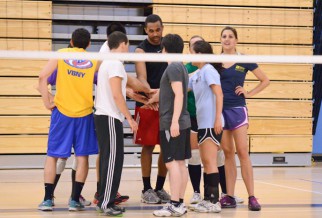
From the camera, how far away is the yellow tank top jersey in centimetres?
634

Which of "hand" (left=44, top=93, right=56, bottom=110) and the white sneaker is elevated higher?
"hand" (left=44, top=93, right=56, bottom=110)

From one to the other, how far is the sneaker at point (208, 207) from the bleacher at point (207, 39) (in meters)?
5.40

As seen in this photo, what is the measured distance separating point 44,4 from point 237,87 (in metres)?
5.99

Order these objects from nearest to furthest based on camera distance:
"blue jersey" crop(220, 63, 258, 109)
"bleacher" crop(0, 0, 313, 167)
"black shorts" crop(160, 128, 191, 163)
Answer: "black shorts" crop(160, 128, 191, 163) < "blue jersey" crop(220, 63, 258, 109) < "bleacher" crop(0, 0, 313, 167)

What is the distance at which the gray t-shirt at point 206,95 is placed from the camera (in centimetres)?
629

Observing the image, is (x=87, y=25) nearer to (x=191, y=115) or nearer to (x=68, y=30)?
(x=68, y=30)

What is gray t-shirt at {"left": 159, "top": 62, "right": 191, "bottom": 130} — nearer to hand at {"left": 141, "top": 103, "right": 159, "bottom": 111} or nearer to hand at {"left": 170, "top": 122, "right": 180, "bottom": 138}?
hand at {"left": 170, "top": 122, "right": 180, "bottom": 138}

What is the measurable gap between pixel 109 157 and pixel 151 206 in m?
0.94

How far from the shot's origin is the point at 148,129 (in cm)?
706

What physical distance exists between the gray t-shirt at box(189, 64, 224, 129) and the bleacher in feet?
17.9

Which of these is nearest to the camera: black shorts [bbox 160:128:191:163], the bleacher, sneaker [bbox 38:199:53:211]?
black shorts [bbox 160:128:191:163]

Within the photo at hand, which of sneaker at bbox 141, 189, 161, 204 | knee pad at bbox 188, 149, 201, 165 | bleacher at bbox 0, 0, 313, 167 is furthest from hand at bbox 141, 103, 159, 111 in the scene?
bleacher at bbox 0, 0, 313, 167

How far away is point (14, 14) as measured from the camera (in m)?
11.6

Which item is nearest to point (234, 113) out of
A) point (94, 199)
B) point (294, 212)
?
point (294, 212)
